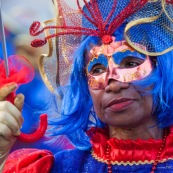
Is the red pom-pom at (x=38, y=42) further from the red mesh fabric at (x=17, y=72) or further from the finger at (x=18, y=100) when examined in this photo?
the finger at (x=18, y=100)

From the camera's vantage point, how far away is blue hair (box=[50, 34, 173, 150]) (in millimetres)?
1715

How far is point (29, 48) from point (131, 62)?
0.77m

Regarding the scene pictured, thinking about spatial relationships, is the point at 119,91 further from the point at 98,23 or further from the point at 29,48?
the point at 29,48

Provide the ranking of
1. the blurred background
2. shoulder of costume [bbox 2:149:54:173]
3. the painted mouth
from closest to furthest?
the painted mouth → shoulder of costume [bbox 2:149:54:173] → the blurred background

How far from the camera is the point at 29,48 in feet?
7.73

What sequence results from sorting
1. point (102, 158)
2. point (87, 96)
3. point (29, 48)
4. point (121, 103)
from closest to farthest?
1. point (121, 103)
2. point (102, 158)
3. point (87, 96)
4. point (29, 48)

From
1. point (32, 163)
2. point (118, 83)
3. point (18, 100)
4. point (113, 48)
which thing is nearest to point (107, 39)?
point (113, 48)

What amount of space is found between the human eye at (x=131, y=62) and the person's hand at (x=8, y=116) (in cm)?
36

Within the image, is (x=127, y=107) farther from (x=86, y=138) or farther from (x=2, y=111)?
(x=2, y=111)

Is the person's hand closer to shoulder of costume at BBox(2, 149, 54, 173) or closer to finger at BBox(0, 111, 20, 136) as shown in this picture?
finger at BBox(0, 111, 20, 136)

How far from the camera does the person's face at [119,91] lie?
1.67m

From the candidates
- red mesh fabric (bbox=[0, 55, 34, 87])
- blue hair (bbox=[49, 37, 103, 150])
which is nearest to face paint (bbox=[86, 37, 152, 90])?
blue hair (bbox=[49, 37, 103, 150])

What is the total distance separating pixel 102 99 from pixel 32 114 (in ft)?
1.33

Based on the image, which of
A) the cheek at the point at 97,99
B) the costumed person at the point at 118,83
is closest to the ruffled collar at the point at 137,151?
the costumed person at the point at 118,83
